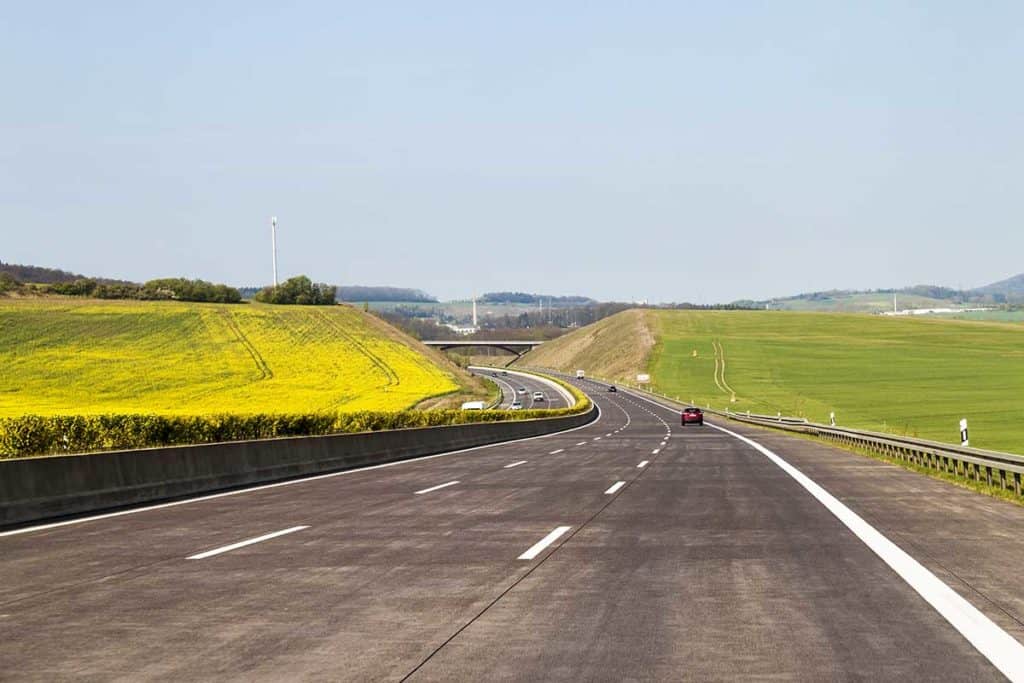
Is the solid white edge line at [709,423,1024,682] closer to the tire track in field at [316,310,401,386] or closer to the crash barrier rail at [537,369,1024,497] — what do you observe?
the crash barrier rail at [537,369,1024,497]

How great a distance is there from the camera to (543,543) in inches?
497

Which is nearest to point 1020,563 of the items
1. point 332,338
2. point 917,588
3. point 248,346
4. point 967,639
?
point 917,588

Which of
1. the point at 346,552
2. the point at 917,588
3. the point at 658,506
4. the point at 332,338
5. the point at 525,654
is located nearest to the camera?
the point at 525,654

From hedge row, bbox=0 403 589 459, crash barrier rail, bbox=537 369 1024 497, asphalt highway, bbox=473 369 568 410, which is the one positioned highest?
hedge row, bbox=0 403 589 459

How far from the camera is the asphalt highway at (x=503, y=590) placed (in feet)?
23.1

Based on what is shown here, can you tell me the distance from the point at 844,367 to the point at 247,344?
64288mm

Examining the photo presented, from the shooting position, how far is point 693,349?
161 m

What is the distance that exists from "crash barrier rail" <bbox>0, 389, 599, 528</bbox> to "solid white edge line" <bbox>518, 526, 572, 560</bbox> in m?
7.10

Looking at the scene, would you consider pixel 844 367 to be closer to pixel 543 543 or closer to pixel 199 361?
pixel 199 361

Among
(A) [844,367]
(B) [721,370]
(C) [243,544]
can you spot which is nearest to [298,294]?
(B) [721,370]

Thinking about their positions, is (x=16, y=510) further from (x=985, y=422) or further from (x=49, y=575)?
(x=985, y=422)

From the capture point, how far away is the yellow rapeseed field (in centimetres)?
7156

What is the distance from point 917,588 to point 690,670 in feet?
11.8

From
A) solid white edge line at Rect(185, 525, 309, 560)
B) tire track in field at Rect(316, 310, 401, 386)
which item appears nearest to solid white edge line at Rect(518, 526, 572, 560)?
solid white edge line at Rect(185, 525, 309, 560)
